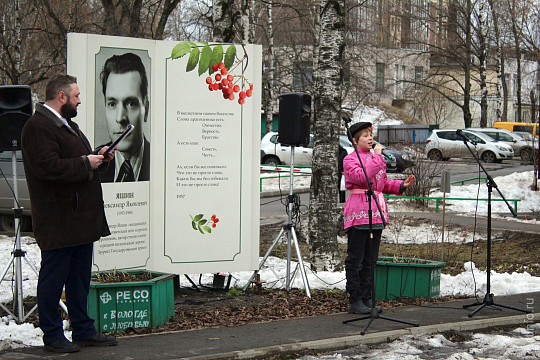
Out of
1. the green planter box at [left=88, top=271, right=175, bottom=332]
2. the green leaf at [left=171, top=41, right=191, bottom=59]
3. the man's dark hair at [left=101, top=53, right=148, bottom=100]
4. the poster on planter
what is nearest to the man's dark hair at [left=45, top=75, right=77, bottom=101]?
the poster on planter

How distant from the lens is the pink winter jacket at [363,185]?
314 inches

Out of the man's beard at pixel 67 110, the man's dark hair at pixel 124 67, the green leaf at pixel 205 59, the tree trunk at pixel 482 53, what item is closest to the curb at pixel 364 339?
the man's beard at pixel 67 110

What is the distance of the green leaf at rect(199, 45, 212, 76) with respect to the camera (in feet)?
29.0

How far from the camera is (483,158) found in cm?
3812

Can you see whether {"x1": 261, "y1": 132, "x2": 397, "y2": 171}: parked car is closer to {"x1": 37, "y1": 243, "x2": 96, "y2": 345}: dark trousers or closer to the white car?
the white car

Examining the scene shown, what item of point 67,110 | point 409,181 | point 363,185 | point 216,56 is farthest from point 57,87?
point 409,181

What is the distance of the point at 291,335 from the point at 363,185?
1838 millimetres

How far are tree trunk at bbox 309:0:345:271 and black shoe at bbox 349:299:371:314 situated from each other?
2.69 metres

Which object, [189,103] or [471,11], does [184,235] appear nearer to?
[189,103]

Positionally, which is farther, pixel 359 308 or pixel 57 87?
pixel 359 308

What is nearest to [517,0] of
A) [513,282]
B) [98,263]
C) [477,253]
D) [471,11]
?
[471,11]

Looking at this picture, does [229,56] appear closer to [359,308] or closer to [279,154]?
[359,308]

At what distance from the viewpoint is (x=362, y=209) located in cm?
814

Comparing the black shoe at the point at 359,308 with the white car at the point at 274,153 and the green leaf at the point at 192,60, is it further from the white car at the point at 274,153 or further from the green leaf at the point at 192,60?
the white car at the point at 274,153
